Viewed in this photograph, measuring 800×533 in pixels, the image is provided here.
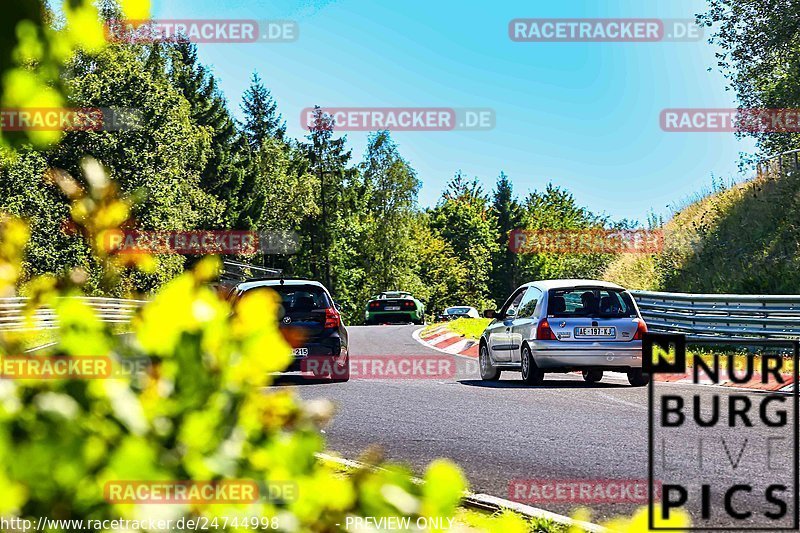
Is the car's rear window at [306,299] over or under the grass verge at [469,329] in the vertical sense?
over

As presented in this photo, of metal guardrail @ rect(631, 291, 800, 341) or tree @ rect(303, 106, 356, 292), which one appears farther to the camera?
tree @ rect(303, 106, 356, 292)

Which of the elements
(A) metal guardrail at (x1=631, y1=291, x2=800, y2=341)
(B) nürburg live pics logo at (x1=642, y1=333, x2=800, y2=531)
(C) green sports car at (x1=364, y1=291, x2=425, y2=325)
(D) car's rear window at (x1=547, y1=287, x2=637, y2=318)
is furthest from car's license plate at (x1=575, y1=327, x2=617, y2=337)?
(C) green sports car at (x1=364, y1=291, x2=425, y2=325)

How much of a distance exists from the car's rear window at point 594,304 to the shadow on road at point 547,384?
103 centimetres

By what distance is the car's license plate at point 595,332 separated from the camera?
14758mm

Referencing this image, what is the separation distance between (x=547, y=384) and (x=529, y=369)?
1.37 feet

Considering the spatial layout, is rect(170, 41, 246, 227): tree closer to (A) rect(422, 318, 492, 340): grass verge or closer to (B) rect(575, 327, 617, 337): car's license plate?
(A) rect(422, 318, 492, 340): grass verge

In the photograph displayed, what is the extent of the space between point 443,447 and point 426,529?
7632 mm

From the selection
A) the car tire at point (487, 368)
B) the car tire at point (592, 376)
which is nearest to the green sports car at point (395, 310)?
the car tire at point (487, 368)

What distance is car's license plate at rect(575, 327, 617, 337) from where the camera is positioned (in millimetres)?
14758

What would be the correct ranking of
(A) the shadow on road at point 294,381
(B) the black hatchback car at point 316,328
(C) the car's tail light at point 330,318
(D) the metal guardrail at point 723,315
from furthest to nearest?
(D) the metal guardrail at point 723,315 < (C) the car's tail light at point 330,318 < (B) the black hatchback car at point 316,328 < (A) the shadow on road at point 294,381

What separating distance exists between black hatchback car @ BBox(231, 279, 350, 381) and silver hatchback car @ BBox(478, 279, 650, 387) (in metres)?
2.75

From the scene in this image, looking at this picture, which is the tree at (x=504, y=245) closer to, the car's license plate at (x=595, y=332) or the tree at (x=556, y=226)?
the tree at (x=556, y=226)

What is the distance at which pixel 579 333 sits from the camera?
14773mm

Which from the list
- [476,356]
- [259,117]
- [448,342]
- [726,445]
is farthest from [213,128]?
[726,445]
